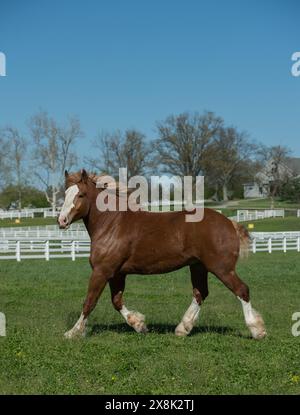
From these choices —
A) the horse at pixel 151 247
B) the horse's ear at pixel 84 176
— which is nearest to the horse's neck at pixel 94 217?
the horse at pixel 151 247

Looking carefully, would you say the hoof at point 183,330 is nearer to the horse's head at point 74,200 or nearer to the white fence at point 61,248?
the horse's head at point 74,200

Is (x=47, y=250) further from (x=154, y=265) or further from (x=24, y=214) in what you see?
(x=24, y=214)

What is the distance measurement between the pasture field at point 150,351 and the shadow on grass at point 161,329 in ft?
0.05

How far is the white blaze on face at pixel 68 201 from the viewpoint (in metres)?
8.25

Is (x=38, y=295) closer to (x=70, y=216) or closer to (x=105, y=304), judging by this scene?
(x=105, y=304)

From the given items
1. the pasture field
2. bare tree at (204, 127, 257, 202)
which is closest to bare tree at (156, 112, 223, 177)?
Result: bare tree at (204, 127, 257, 202)

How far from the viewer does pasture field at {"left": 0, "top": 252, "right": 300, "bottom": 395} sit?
5.80m

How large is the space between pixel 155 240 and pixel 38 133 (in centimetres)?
4916

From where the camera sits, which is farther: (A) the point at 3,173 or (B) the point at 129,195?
(A) the point at 3,173

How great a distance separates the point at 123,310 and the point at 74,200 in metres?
1.78

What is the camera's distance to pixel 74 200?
8.36 m

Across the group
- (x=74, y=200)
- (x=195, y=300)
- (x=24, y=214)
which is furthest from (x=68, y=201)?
(x=24, y=214)
